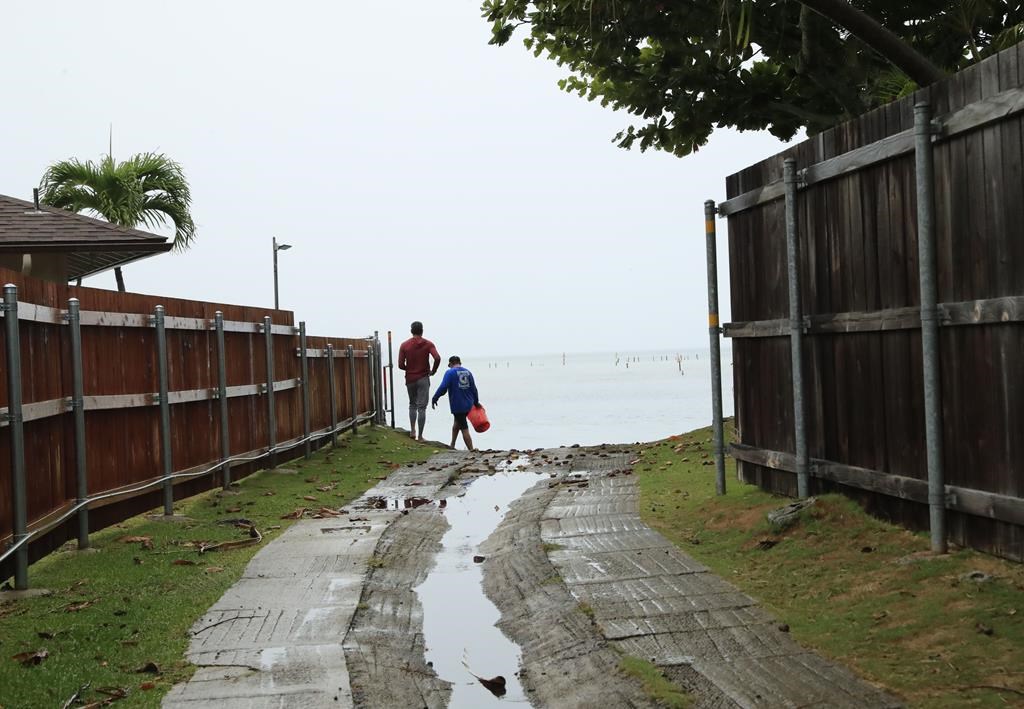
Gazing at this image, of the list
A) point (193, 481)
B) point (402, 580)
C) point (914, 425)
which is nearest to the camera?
point (914, 425)

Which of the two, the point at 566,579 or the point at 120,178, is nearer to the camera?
the point at 566,579

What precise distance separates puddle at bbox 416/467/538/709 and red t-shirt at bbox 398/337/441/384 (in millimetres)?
9557

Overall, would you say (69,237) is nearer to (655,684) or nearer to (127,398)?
(127,398)

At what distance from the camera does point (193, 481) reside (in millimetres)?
12227

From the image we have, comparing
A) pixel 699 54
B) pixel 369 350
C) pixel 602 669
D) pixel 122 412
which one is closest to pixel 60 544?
pixel 122 412

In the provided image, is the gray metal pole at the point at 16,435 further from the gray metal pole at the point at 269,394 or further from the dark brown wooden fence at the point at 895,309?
the gray metal pole at the point at 269,394

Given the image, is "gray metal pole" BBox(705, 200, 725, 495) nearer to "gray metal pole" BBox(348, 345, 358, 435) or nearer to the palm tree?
"gray metal pole" BBox(348, 345, 358, 435)

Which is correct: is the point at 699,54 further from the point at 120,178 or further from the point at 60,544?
the point at 120,178

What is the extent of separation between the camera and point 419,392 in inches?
833

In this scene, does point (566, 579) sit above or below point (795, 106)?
below

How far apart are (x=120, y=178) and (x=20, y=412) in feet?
91.9

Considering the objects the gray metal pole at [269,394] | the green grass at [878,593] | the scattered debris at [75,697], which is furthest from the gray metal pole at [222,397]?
the scattered debris at [75,697]

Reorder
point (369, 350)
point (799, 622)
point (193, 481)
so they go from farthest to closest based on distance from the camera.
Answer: point (369, 350)
point (193, 481)
point (799, 622)

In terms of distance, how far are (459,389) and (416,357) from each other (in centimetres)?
100
